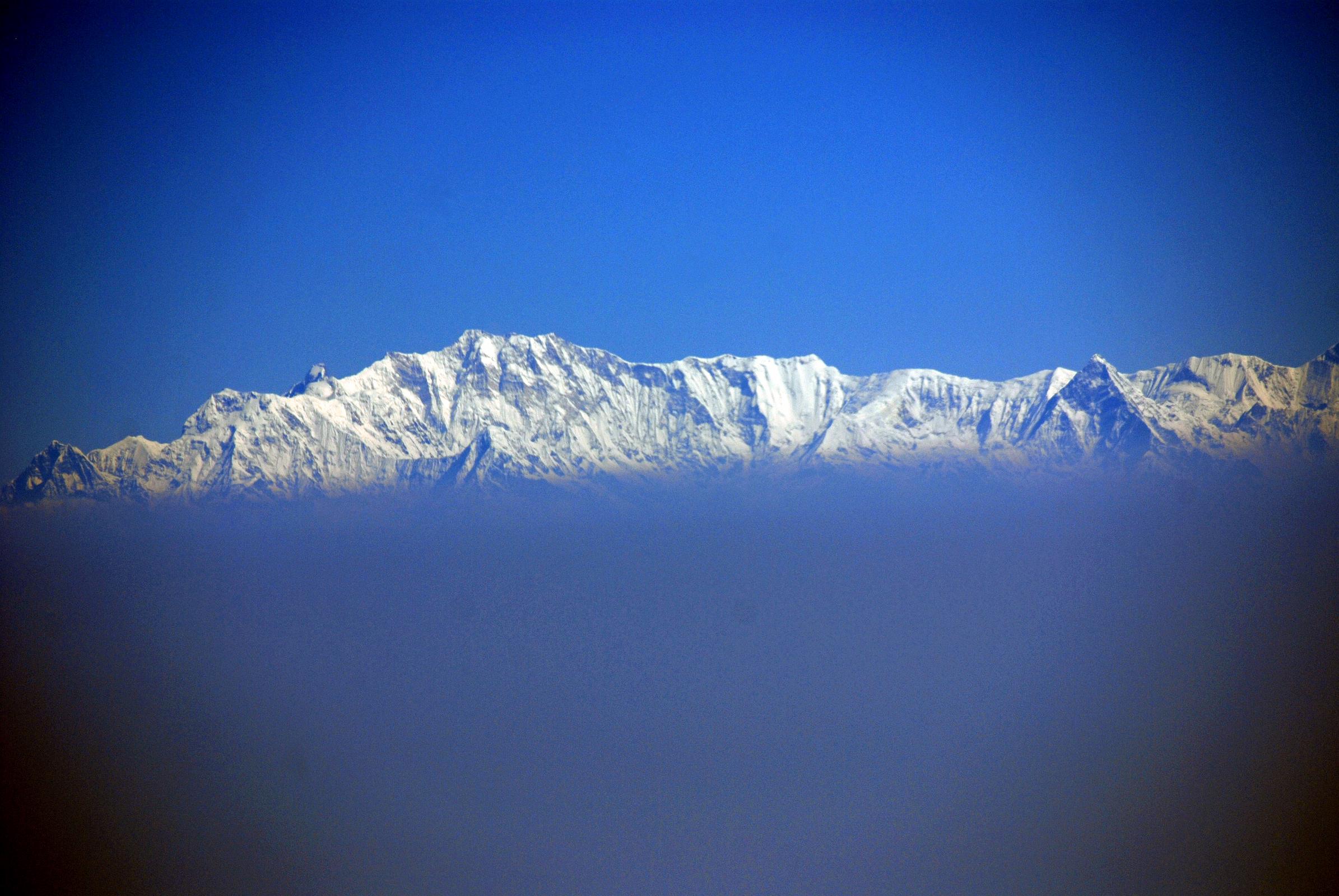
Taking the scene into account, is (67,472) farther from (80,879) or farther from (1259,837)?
(1259,837)

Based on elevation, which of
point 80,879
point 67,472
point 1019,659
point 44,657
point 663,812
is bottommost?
point 80,879

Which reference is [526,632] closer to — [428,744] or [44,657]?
[428,744]

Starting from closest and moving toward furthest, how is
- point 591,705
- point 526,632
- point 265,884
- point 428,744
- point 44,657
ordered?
point 265,884
point 44,657
point 428,744
point 591,705
point 526,632

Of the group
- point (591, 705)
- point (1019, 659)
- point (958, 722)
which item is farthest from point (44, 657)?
point (1019, 659)

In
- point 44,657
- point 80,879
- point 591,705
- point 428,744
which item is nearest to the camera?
point 80,879

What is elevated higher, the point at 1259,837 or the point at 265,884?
the point at 1259,837

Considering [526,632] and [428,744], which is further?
[526,632]
